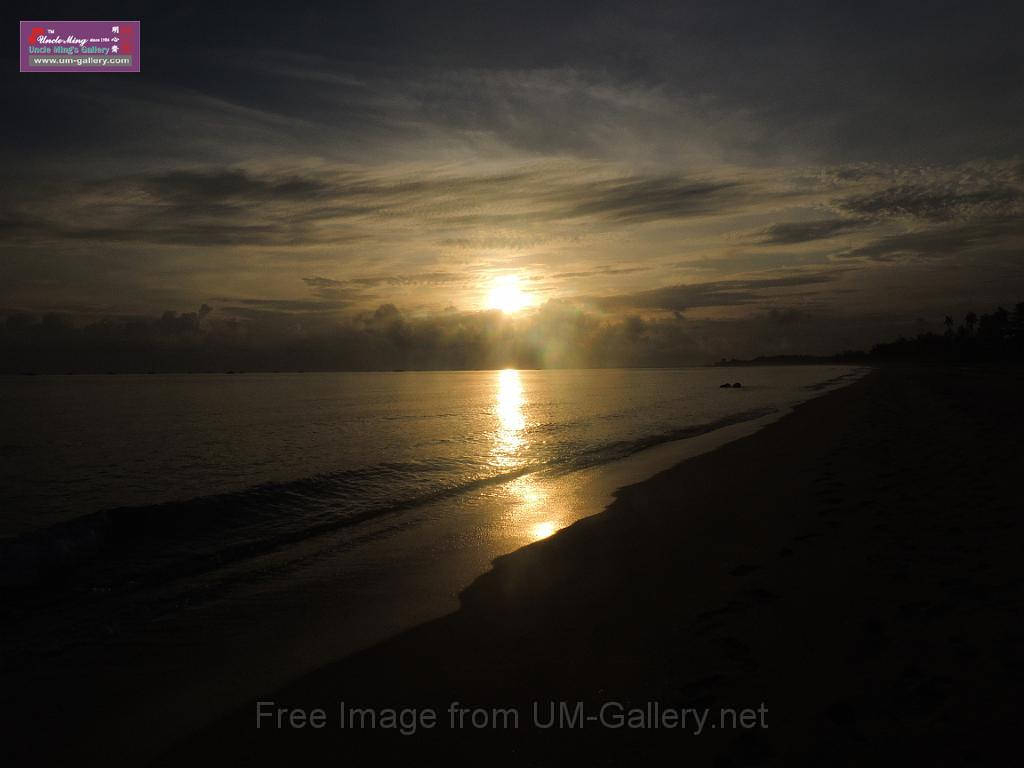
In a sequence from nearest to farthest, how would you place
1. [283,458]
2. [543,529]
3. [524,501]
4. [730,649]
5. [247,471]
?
[730,649]
[543,529]
[524,501]
[247,471]
[283,458]

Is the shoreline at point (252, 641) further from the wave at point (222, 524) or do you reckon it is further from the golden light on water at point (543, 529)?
the wave at point (222, 524)

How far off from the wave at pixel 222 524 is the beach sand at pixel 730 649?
18.3ft

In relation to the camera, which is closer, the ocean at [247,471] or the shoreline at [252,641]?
the shoreline at [252,641]

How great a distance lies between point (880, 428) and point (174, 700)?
2504 cm

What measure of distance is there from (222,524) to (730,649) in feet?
39.4

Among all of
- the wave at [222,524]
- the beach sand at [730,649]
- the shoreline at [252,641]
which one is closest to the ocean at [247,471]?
the wave at [222,524]

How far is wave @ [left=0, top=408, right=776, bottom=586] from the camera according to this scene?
10234 mm

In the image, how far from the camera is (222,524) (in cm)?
1340

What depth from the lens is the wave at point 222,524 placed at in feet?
33.6

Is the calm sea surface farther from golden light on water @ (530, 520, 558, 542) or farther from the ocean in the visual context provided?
golden light on water @ (530, 520, 558, 542)

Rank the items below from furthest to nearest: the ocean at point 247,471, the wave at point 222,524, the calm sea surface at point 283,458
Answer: the calm sea surface at point 283,458 → the ocean at point 247,471 → the wave at point 222,524
